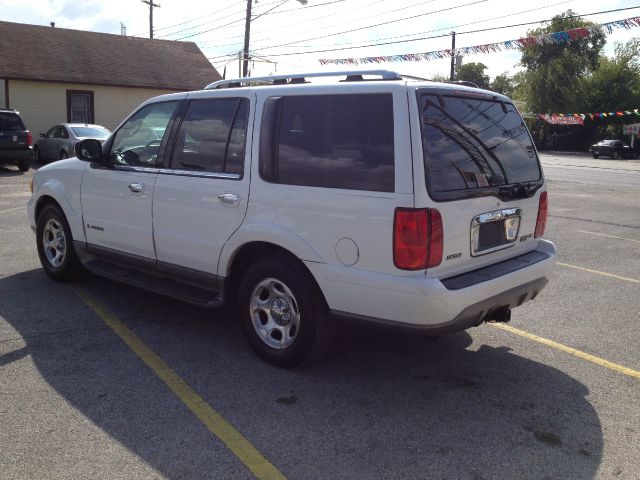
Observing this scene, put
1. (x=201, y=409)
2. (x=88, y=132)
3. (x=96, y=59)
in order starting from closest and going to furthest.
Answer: (x=201, y=409) → (x=88, y=132) → (x=96, y=59)

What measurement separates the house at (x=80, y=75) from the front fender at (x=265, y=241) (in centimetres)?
2425

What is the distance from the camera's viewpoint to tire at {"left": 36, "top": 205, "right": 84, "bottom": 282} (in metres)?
6.12

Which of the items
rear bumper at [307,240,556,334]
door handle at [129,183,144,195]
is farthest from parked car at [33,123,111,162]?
rear bumper at [307,240,556,334]

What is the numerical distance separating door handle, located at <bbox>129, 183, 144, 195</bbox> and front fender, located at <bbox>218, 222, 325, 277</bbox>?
108 cm

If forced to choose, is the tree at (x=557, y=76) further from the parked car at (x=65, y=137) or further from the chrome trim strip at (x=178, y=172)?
the chrome trim strip at (x=178, y=172)

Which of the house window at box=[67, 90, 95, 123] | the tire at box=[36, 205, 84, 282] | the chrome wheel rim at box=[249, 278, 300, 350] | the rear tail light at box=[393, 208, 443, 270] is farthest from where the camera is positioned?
the house window at box=[67, 90, 95, 123]

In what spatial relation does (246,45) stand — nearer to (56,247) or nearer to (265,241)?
(56,247)

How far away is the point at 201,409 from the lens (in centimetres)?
373

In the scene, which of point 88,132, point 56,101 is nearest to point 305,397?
point 88,132

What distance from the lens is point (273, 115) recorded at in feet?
14.1

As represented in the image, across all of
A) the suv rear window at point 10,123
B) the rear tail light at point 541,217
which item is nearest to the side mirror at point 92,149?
the rear tail light at point 541,217

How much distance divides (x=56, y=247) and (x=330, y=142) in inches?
146

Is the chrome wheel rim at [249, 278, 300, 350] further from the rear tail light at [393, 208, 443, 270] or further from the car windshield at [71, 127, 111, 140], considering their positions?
the car windshield at [71, 127, 111, 140]

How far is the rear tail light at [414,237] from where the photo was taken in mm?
3561
